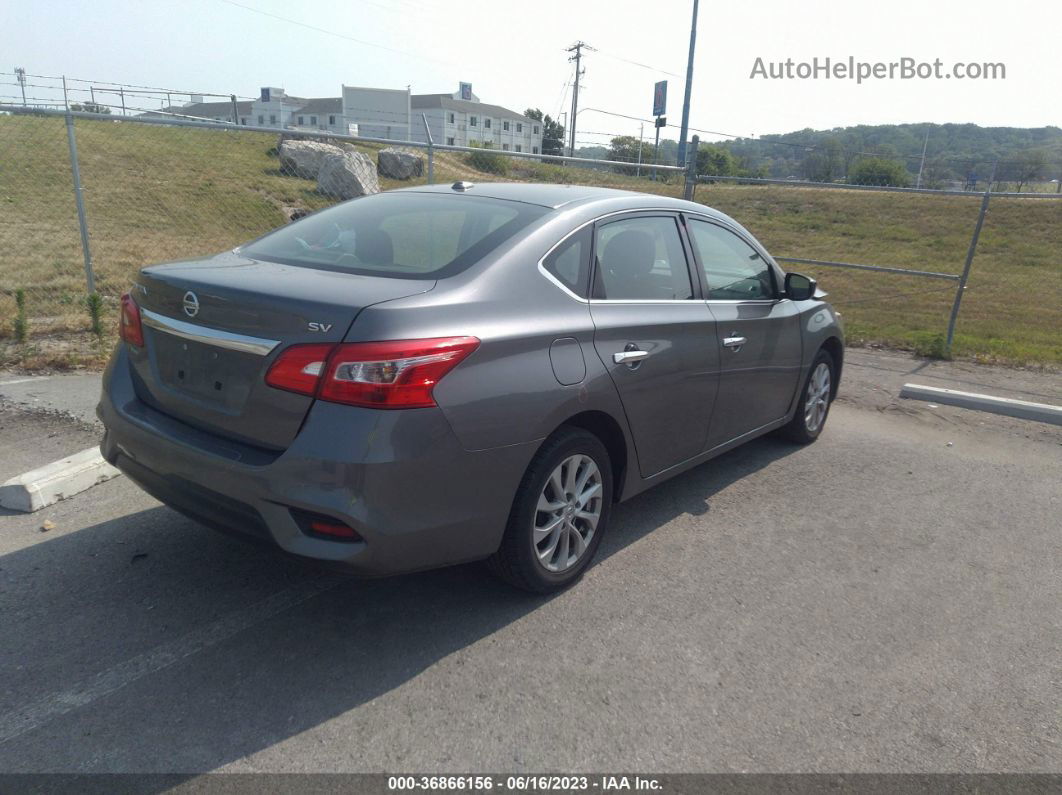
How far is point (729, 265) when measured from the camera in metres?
4.58

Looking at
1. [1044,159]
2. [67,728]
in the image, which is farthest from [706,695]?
[1044,159]

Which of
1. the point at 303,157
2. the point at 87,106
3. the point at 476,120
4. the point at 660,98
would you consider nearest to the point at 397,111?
the point at 476,120

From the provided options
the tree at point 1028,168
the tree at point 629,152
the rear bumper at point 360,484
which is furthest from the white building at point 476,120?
the rear bumper at point 360,484

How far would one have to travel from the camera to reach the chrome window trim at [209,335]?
275 cm

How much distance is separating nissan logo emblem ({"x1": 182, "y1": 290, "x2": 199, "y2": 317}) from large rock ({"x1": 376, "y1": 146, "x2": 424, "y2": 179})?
17082 millimetres

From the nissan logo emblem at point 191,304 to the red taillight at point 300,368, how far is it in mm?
489

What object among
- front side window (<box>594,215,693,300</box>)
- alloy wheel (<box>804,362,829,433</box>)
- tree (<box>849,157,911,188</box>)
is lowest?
alloy wheel (<box>804,362,829,433</box>)

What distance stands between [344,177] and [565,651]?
36.8 feet

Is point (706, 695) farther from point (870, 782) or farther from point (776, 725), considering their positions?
point (870, 782)

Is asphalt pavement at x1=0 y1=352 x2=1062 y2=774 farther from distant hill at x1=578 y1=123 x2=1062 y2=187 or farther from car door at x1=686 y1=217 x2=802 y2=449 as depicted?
distant hill at x1=578 y1=123 x2=1062 y2=187

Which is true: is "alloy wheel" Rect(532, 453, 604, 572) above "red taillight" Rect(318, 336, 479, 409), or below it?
below

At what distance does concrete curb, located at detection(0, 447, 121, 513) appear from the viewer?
3916 mm

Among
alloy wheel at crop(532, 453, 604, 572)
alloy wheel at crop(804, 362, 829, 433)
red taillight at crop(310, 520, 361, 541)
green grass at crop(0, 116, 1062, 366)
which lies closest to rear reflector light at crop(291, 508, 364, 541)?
red taillight at crop(310, 520, 361, 541)

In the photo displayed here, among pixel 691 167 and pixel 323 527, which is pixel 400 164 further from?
pixel 323 527
